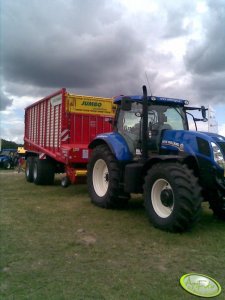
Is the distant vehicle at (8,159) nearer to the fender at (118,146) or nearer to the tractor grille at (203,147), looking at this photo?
the fender at (118,146)

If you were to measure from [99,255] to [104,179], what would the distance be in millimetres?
3347

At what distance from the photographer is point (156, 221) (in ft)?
18.0

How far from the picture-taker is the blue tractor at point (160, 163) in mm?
5137

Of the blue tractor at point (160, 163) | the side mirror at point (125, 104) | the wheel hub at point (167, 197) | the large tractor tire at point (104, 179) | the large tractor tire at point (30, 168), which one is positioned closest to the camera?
the blue tractor at point (160, 163)

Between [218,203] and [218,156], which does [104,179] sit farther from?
[218,156]

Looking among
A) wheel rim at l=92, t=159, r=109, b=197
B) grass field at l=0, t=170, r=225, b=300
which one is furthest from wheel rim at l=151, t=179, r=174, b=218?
wheel rim at l=92, t=159, r=109, b=197

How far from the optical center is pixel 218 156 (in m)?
5.45

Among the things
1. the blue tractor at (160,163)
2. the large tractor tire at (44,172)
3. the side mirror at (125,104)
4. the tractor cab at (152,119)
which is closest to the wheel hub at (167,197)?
the blue tractor at (160,163)

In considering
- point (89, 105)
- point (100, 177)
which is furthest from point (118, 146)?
point (89, 105)

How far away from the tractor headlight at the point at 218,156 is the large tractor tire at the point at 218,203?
447 millimetres

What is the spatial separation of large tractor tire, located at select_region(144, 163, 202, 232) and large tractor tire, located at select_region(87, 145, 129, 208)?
42.4 inches

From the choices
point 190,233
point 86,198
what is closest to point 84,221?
point 190,233

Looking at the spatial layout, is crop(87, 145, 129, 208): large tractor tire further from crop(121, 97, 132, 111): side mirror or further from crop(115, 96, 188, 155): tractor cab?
crop(121, 97, 132, 111): side mirror

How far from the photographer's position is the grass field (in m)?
3.40
